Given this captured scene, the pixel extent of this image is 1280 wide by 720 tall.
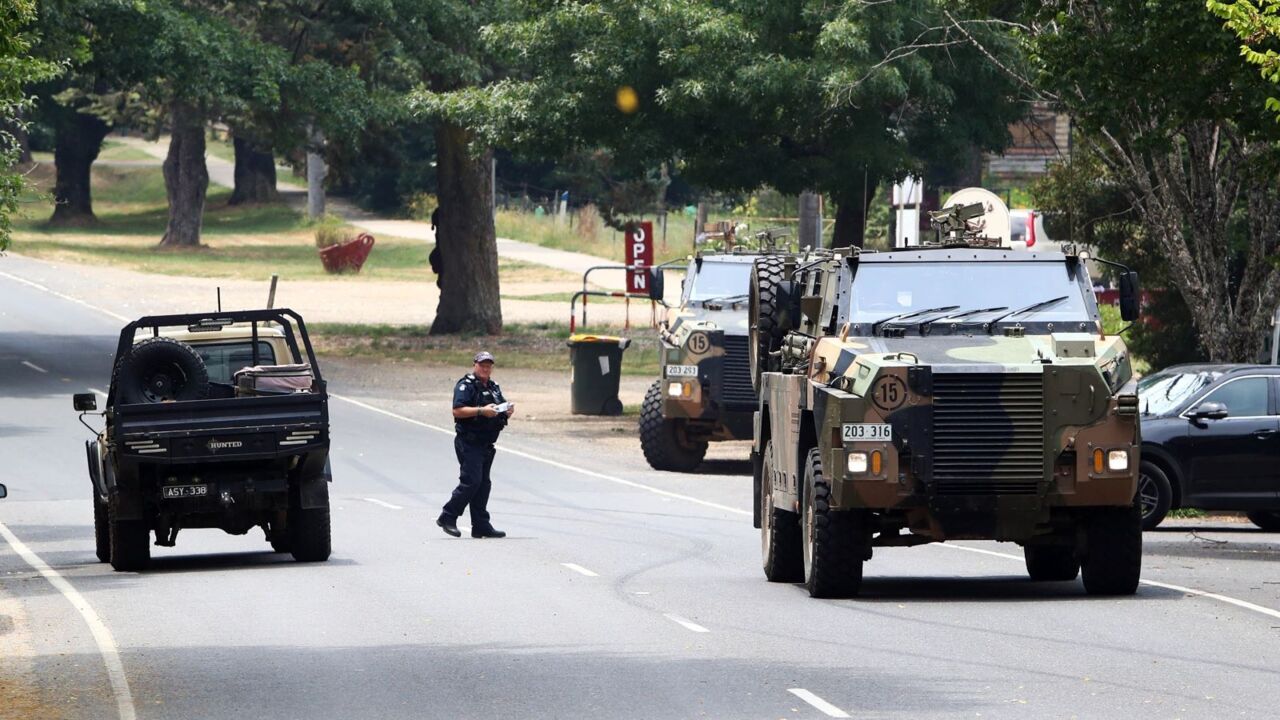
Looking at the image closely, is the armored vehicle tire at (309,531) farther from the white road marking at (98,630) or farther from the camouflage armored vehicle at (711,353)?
the camouflage armored vehicle at (711,353)

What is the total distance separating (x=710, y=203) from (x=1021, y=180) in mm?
24918

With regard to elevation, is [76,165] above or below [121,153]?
below

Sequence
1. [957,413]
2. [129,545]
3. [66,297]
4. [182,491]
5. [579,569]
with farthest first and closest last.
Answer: [66,297] < [129,545] < [579,569] < [182,491] < [957,413]

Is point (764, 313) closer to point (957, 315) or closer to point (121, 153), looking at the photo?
point (957, 315)

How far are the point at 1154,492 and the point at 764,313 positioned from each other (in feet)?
18.5

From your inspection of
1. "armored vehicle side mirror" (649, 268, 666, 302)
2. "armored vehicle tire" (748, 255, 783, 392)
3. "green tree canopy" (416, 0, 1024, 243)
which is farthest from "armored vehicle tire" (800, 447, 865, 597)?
"green tree canopy" (416, 0, 1024, 243)

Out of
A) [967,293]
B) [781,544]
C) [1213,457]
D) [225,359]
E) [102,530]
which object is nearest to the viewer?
[967,293]

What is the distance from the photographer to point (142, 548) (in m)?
17.4

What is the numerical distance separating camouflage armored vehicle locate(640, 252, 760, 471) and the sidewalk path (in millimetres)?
35114

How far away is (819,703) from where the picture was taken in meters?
10.4

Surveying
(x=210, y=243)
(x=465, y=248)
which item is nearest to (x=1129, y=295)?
(x=465, y=248)

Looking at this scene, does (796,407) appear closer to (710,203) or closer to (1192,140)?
(1192,140)

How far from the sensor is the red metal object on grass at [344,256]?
65750 mm

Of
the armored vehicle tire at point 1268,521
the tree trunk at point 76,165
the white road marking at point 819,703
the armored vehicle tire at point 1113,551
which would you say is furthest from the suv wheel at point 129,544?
the tree trunk at point 76,165
